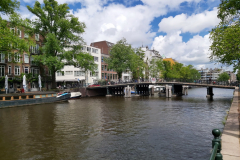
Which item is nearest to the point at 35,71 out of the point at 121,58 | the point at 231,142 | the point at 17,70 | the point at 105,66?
the point at 17,70

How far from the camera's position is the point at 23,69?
49.6 metres

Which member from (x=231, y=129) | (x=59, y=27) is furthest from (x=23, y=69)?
(x=231, y=129)

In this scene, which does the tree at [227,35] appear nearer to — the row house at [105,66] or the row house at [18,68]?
the row house at [18,68]

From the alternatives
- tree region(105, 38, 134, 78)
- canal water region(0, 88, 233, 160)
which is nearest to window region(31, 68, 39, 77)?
tree region(105, 38, 134, 78)

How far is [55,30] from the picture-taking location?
146 ft

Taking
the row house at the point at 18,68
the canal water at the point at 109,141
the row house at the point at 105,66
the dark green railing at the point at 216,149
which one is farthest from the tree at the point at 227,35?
the row house at the point at 105,66

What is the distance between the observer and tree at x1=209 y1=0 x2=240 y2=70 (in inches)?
672

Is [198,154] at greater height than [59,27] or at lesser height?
lesser

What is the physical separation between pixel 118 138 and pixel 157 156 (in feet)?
12.9

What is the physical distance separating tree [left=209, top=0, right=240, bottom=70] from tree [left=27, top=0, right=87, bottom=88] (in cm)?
2881

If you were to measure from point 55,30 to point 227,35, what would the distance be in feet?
118

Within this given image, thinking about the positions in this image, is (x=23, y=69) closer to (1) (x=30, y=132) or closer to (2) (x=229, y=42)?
(1) (x=30, y=132)

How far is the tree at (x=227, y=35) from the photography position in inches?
672

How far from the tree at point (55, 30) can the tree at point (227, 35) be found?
2881cm
